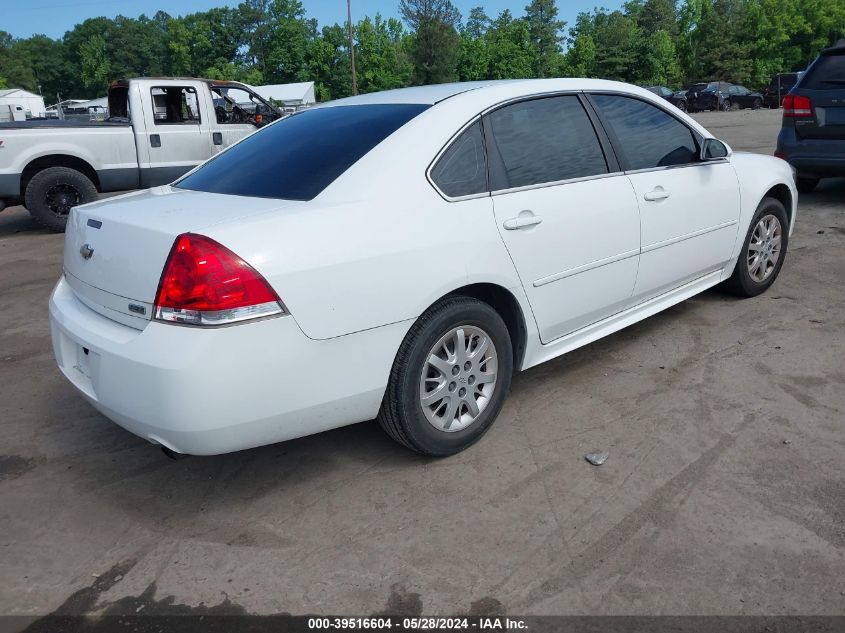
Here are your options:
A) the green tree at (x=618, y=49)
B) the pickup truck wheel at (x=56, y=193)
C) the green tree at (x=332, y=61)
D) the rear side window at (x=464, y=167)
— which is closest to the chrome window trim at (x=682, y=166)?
the rear side window at (x=464, y=167)

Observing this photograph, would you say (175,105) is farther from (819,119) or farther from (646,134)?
(819,119)

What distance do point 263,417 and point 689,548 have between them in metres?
1.58

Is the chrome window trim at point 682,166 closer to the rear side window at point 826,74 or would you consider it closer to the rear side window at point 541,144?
the rear side window at point 541,144

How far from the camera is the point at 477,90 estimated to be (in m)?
3.38

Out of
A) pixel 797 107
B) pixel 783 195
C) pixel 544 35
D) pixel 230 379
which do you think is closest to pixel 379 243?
pixel 230 379

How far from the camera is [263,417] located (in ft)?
8.41

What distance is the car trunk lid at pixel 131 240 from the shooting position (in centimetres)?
258

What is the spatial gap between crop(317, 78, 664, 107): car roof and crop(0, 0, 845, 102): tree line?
210ft

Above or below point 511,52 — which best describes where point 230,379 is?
below

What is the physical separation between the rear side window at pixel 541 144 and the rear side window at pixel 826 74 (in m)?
5.36

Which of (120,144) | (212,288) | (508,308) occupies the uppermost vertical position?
(120,144)

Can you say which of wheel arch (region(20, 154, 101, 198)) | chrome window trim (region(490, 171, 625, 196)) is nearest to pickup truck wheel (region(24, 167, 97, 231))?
wheel arch (region(20, 154, 101, 198))

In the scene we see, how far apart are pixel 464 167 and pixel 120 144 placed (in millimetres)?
7610

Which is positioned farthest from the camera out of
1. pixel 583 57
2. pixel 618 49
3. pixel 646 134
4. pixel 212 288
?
pixel 583 57
